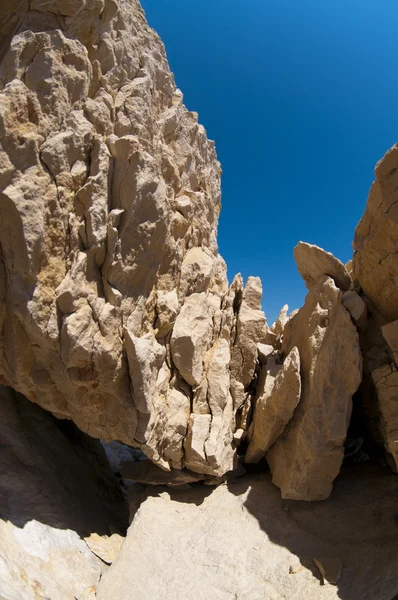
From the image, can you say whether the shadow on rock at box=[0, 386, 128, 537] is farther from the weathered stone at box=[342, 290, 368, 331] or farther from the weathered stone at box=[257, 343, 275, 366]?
the weathered stone at box=[342, 290, 368, 331]

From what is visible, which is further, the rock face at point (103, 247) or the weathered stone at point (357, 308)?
the weathered stone at point (357, 308)

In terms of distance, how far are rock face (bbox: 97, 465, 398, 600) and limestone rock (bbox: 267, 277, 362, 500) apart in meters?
0.67

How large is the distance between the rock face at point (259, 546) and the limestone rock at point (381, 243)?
14.7 ft

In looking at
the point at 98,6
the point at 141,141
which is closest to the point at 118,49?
the point at 98,6

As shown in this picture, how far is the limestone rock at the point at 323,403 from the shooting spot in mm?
7188

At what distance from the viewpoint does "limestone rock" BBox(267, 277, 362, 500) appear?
23.6ft

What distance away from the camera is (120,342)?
731cm

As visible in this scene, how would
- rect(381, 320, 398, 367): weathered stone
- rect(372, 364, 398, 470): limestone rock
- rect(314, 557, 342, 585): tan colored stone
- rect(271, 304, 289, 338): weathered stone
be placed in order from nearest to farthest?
rect(314, 557, 342, 585): tan colored stone, rect(372, 364, 398, 470): limestone rock, rect(381, 320, 398, 367): weathered stone, rect(271, 304, 289, 338): weathered stone

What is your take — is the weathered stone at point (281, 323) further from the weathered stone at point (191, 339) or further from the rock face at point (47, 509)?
the rock face at point (47, 509)

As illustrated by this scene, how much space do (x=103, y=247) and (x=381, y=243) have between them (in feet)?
21.1

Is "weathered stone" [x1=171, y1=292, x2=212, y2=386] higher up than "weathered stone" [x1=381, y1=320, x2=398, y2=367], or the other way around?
"weathered stone" [x1=171, y1=292, x2=212, y2=386]

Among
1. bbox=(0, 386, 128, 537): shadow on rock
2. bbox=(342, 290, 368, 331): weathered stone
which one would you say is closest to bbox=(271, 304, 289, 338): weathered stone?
bbox=(342, 290, 368, 331): weathered stone

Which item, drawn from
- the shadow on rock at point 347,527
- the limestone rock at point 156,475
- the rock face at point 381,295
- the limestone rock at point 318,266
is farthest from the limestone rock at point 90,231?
the rock face at point 381,295

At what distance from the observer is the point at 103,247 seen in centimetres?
709
